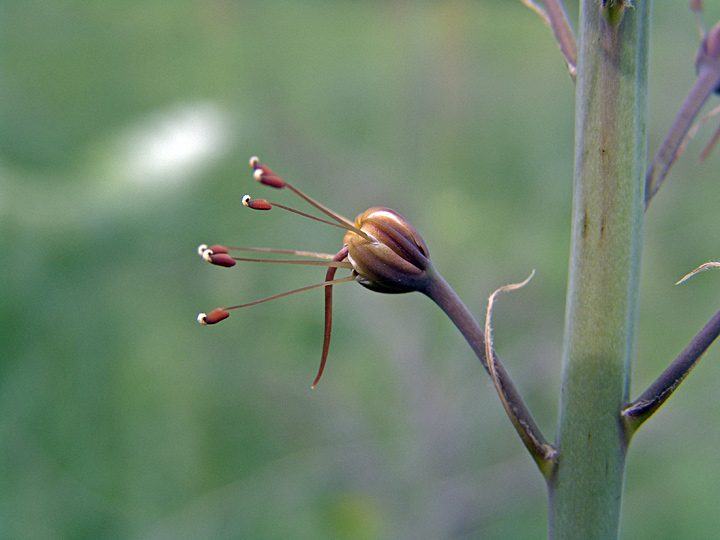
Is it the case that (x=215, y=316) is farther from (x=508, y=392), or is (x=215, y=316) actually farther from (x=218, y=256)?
(x=508, y=392)

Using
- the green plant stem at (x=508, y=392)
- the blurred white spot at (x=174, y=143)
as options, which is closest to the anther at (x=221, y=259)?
the green plant stem at (x=508, y=392)

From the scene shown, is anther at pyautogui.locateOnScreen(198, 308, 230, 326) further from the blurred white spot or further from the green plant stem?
the blurred white spot

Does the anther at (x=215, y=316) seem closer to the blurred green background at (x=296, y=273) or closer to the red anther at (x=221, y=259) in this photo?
the red anther at (x=221, y=259)

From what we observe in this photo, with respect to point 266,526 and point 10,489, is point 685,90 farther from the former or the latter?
point 10,489

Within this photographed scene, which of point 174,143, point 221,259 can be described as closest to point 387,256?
point 221,259

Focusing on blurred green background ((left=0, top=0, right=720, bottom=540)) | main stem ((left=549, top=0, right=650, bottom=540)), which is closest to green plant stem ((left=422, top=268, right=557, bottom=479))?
main stem ((left=549, top=0, right=650, bottom=540))

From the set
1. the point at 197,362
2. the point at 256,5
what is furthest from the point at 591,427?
the point at 256,5
